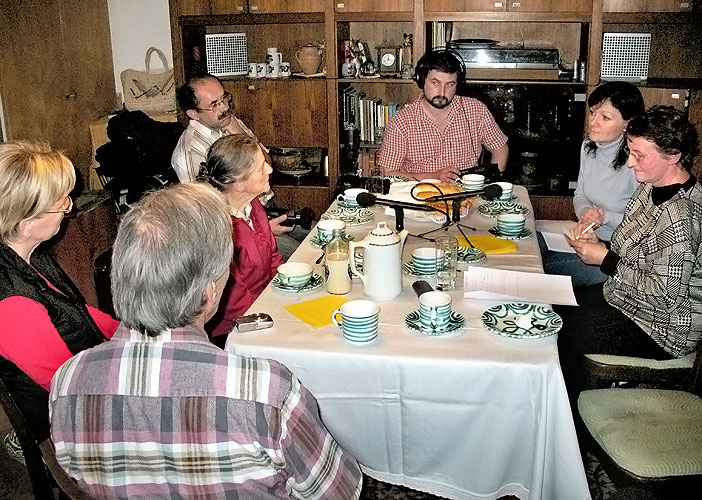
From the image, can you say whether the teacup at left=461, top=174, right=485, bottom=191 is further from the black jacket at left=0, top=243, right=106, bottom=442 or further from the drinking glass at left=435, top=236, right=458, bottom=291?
the black jacket at left=0, top=243, right=106, bottom=442

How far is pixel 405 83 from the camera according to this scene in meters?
Result: 4.52

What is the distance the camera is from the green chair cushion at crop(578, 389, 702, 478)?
173 centimetres

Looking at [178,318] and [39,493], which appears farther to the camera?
[39,493]

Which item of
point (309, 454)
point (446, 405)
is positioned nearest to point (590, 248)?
point (446, 405)

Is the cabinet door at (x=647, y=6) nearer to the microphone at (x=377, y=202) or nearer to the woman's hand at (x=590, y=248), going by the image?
the woman's hand at (x=590, y=248)

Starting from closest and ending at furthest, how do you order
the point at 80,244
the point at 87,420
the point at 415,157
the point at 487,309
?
the point at 87,420
the point at 487,309
the point at 415,157
the point at 80,244

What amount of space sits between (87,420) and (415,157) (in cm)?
277

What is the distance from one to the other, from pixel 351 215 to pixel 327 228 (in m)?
0.30

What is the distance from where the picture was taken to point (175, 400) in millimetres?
1222

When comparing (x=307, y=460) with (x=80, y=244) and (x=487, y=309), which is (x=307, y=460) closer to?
(x=487, y=309)

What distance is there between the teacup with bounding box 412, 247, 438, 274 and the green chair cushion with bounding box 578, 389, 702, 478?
58 cm

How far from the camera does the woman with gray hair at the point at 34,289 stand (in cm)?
166

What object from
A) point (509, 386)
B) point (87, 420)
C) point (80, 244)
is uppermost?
point (87, 420)

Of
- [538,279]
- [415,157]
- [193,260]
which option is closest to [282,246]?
[415,157]
